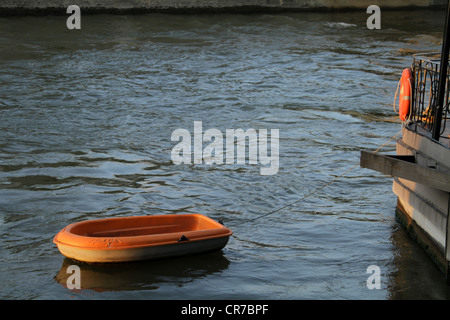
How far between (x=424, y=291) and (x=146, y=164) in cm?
677

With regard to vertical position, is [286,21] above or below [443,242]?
above

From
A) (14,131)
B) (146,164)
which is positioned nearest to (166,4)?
(14,131)

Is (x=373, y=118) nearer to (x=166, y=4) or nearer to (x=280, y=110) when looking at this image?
(x=280, y=110)

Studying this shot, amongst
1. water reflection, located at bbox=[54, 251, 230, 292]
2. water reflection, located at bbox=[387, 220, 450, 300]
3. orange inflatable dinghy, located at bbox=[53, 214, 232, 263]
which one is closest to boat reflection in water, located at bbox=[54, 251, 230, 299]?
water reflection, located at bbox=[54, 251, 230, 292]

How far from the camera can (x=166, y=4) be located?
99.9 ft

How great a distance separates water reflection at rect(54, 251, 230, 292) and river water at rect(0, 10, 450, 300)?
0.02m

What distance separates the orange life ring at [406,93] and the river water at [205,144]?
1762 mm

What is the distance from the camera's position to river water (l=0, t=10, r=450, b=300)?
8.19 m

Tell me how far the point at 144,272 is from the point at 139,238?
1.39ft

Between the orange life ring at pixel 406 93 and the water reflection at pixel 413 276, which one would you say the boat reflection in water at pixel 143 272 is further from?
the orange life ring at pixel 406 93

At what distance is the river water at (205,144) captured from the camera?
819 centimetres

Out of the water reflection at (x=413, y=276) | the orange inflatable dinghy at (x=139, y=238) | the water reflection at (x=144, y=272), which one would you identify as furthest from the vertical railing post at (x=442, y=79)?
the water reflection at (x=144, y=272)

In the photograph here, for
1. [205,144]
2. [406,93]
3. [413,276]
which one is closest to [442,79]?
[406,93]
